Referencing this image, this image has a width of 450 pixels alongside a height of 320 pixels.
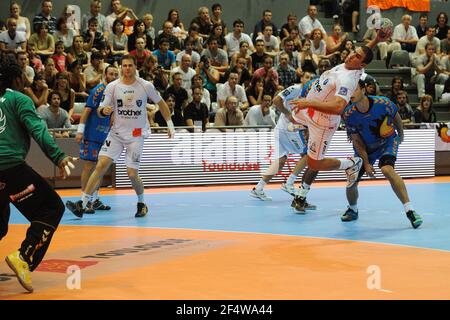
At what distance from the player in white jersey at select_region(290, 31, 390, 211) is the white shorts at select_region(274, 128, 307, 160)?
2.05m

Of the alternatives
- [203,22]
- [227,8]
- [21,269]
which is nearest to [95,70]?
[203,22]

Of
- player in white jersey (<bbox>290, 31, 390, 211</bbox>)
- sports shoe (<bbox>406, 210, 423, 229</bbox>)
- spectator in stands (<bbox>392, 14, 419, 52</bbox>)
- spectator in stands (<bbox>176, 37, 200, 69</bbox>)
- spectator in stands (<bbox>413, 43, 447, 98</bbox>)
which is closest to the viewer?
player in white jersey (<bbox>290, 31, 390, 211</bbox>)

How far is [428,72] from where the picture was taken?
22.3 meters

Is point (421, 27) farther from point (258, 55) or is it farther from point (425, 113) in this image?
point (258, 55)

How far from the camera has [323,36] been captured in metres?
21.9

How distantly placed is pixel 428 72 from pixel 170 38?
704 centimetres

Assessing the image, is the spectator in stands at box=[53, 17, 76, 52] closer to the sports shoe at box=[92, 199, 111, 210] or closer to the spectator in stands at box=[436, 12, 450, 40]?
the sports shoe at box=[92, 199, 111, 210]

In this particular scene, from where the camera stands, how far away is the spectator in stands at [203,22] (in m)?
20.8

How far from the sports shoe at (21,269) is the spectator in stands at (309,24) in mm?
16173

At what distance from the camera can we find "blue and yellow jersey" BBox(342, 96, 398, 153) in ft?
35.6

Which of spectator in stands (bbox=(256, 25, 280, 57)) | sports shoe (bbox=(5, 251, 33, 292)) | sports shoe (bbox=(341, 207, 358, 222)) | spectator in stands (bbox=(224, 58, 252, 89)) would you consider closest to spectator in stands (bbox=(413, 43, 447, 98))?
spectator in stands (bbox=(256, 25, 280, 57))

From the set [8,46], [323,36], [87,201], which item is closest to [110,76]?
[87,201]

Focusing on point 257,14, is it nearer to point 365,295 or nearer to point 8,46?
point 8,46

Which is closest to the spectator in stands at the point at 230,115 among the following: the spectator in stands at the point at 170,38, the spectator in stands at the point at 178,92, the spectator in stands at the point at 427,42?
the spectator in stands at the point at 178,92
